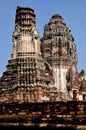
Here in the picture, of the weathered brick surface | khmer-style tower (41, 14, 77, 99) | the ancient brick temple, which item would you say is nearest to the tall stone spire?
the ancient brick temple

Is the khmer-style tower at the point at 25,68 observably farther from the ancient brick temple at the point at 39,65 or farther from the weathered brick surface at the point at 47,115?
the weathered brick surface at the point at 47,115

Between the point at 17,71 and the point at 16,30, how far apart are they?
652cm

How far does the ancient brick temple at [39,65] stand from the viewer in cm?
3962

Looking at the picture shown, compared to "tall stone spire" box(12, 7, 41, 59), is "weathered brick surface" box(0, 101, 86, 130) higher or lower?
lower

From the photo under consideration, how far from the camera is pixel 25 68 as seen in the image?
4022 centimetres

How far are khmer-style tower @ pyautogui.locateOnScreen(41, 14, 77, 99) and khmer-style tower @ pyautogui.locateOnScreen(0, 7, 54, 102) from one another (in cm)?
847

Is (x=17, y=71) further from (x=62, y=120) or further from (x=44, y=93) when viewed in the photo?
(x=62, y=120)

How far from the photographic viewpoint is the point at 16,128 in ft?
24.3

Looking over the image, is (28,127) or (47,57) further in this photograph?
(47,57)

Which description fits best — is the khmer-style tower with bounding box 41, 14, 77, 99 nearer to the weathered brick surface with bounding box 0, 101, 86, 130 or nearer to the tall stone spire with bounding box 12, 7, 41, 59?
the tall stone spire with bounding box 12, 7, 41, 59

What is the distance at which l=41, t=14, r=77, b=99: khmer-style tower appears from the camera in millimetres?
50656

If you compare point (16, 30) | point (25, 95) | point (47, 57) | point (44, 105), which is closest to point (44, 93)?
point (25, 95)

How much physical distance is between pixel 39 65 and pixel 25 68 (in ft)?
5.89

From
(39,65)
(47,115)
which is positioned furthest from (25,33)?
(47,115)
